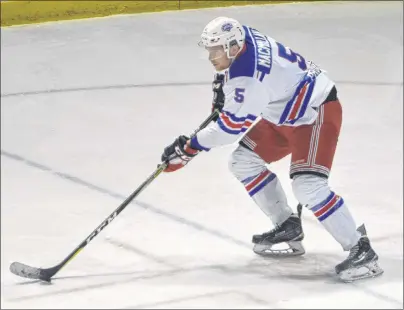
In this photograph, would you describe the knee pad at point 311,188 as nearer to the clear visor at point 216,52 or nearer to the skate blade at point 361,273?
the skate blade at point 361,273

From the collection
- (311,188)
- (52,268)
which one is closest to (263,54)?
(311,188)

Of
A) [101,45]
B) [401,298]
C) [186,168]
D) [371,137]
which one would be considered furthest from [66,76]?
[401,298]

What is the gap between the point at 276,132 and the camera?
126 inches

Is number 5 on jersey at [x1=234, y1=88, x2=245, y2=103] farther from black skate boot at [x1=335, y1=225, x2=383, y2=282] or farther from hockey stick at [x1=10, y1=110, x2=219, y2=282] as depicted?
black skate boot at [x1=335, y1=225, x2=383, y2=282]

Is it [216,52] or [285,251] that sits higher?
[216,52]

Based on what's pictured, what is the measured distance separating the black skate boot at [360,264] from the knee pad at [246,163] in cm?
35

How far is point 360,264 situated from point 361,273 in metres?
0.02

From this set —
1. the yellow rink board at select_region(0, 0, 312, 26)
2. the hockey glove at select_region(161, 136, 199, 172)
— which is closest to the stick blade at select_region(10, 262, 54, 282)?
the hockey glove at select_region(161, 136, 199, 172)

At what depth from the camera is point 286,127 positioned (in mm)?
3133

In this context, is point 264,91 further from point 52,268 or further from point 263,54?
point 52,268

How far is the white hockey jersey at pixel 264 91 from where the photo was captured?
2.90m

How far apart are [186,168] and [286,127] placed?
877 millimetres

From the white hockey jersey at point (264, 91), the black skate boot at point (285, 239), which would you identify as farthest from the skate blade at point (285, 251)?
the white hockey jersey at point (264, 91)

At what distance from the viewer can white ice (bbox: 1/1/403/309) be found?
3025 millimetres
